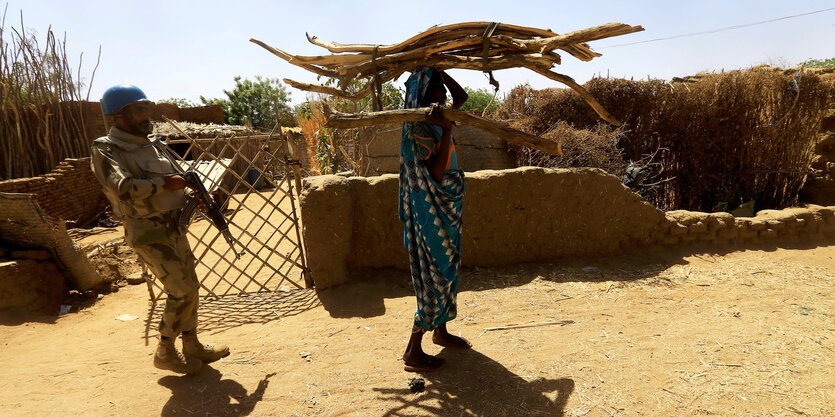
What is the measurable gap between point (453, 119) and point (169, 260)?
1709 millimetres

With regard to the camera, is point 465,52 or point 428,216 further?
point 465,52

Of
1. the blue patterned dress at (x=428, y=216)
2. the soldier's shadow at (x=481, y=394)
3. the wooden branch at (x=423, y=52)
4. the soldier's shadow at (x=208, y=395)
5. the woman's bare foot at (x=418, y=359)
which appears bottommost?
the soldier's shadow at (x=208, y=395)

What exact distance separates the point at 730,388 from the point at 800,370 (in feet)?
1.53

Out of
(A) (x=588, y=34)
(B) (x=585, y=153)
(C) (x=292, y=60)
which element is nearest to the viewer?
(A) (x=588, y=34)

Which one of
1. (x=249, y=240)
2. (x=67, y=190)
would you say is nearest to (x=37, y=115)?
(x=67, y=190)

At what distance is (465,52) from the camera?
226cm

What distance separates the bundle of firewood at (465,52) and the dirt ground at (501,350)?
1363 mm

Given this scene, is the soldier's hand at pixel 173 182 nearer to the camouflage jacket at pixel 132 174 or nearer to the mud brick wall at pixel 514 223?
the camouflage jacket at pixel 132 174

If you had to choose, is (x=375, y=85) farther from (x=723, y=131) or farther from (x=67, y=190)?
(x=67, y=190)

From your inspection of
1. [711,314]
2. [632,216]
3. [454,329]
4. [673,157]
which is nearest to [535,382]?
[454,329]

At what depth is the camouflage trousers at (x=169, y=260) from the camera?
2168mm

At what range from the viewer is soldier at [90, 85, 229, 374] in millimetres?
2045

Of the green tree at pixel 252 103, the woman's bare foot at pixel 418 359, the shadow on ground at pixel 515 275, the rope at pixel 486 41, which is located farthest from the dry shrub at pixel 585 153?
the green tree at pixel 252 103

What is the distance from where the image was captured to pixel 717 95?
541cm
